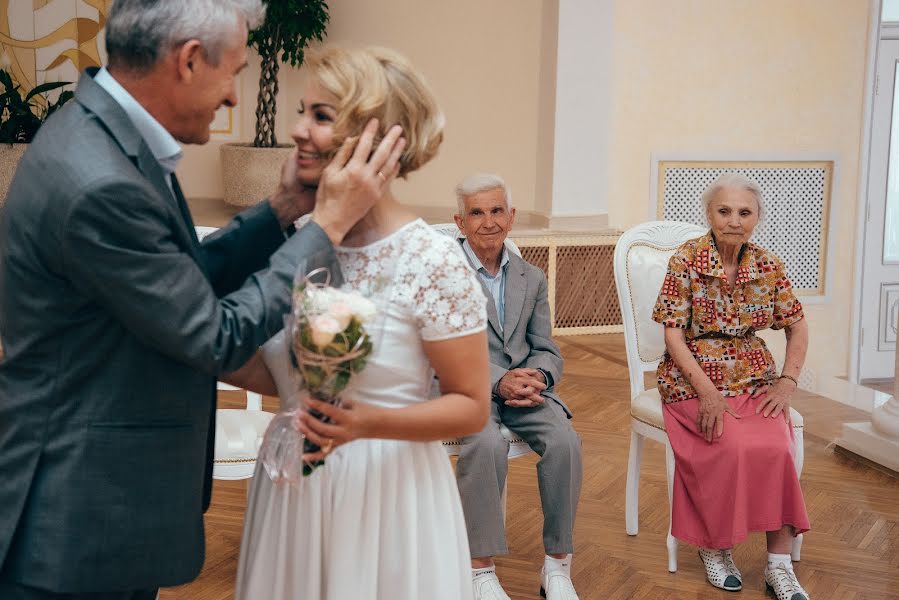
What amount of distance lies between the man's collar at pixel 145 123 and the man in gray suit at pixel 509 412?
177cm

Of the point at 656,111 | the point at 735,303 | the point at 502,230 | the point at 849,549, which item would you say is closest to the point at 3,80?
the point at 656,111

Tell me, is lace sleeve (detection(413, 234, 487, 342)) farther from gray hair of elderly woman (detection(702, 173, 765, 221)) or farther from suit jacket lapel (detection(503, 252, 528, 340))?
gray hair of elderly woman (detection(702, 173, 765, 221))

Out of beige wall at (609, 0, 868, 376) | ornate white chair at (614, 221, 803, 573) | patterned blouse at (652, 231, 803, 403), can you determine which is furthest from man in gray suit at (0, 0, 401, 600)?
beige wall at (609, 0, 868, 376)

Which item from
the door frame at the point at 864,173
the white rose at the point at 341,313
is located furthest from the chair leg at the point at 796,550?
the door frame at the point at 864,173

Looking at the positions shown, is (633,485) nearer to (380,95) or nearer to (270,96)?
(380,95)

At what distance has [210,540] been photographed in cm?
367

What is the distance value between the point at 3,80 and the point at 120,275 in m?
6.35

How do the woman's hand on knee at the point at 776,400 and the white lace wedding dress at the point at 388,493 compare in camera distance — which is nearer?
the white lace wedding dress at the point at 388,493

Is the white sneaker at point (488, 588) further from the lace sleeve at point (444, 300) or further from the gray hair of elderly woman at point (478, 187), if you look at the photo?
the lace sleeve at point (444, 300)

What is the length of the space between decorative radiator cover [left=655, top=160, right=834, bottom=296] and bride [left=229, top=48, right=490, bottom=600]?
18.6 ft

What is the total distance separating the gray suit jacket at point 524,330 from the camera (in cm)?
348

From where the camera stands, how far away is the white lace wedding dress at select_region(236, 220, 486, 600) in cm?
175

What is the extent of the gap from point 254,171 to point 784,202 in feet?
12.0

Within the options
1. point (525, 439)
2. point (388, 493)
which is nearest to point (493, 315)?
point (525, 439)
